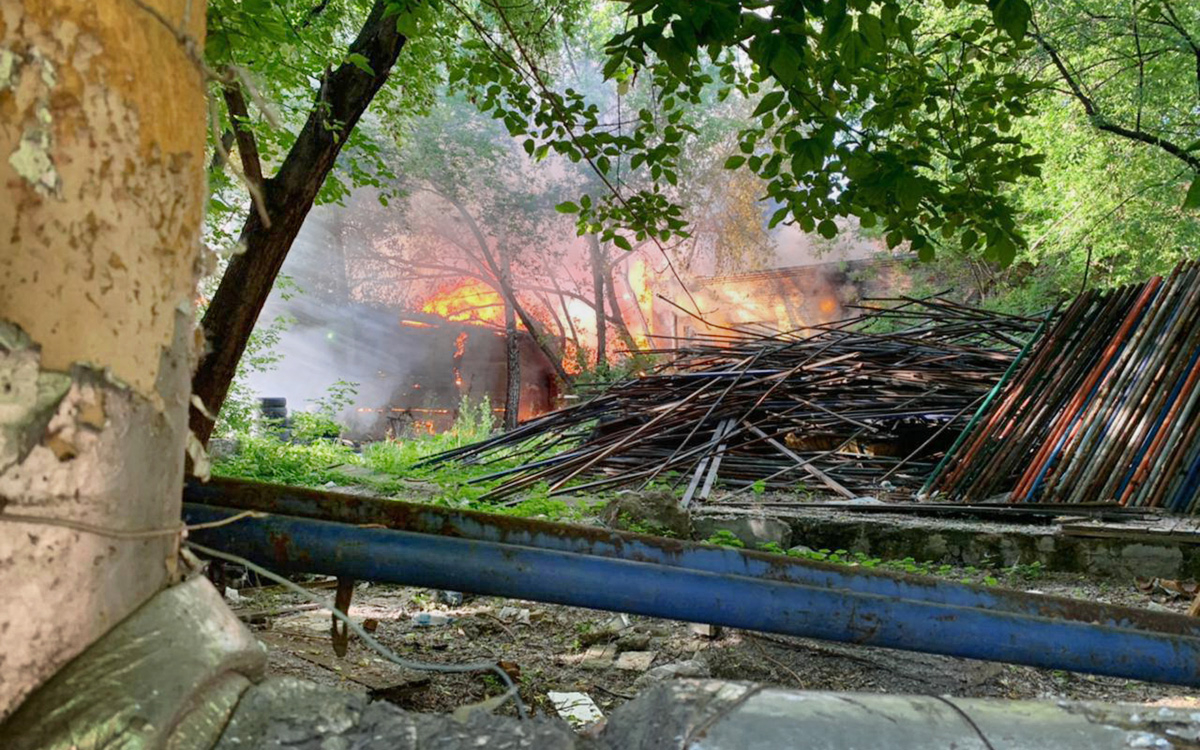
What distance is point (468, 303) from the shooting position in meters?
Answer: 20.6

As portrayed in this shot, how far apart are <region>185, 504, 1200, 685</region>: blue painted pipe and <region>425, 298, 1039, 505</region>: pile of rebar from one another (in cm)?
414

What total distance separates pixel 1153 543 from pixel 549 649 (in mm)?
3389

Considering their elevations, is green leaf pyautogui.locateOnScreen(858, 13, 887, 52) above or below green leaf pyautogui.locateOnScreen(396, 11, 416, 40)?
below

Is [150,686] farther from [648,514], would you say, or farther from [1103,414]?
[1103,414]

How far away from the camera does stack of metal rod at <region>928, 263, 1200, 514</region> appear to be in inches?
180

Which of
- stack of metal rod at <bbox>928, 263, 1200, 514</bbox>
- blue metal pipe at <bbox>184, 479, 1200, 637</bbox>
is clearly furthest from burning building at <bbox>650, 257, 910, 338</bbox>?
blue metal pipe at <bbox>184, 479, 1200, 637</bbox>

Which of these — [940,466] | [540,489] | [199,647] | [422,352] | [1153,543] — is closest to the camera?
[199,647]

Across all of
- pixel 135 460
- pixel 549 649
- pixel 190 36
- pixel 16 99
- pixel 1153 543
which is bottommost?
pixel 549 649

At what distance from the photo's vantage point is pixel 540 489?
6180 mm

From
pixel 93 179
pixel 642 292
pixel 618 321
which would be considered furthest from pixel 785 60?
pixel 642 292

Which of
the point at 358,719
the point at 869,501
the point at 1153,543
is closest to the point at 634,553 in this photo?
the point at 358,719

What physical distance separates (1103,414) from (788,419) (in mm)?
2616

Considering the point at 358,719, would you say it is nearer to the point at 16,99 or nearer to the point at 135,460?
the point at 135,460

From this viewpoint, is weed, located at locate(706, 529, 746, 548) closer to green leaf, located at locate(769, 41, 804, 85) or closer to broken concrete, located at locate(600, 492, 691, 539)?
broken concrete, located at locate(600, 492, 691, 539)
